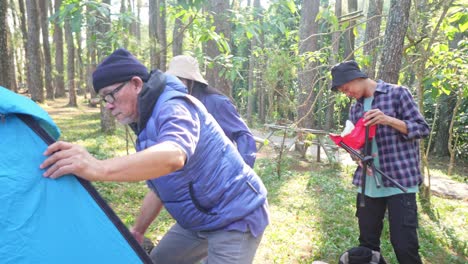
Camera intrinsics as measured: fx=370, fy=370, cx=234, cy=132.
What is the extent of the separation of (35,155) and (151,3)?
8570mm

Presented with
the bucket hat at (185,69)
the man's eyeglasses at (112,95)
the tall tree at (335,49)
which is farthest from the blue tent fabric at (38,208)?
the tall tree at (335,49)

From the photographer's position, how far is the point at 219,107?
2.96 m

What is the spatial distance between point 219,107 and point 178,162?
5.57ft

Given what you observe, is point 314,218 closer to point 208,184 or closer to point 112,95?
point 208,184

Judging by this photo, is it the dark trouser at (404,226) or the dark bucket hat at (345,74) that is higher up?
the dark bucket hat at (345,74)

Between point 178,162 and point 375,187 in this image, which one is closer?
point 178,162

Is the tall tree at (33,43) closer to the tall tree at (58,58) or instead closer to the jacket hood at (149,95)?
the tall tree at (58,58)

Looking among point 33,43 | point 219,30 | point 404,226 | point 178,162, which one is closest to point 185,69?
point 178,162

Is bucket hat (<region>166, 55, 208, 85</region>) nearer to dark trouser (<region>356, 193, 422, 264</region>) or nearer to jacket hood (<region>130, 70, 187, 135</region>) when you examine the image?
jacket hood (<region>130, 70, 187, 135</region>)

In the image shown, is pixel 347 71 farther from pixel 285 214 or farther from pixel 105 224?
pixel 285 214

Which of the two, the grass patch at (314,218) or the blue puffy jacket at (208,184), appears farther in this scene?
the grass patch at (314,218)

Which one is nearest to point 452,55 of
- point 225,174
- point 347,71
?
point 347,71

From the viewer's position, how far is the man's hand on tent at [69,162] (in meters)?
1.23

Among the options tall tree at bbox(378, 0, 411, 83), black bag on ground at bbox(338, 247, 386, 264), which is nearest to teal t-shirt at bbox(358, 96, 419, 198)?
black bag on ground at bbox(338, 247, 386, 264)
